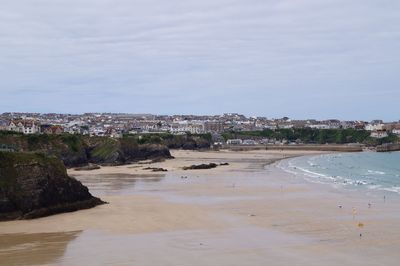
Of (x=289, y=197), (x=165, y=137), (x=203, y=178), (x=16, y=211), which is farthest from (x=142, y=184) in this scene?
(x=165, y=137)

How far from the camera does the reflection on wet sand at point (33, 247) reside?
1727 centimetres

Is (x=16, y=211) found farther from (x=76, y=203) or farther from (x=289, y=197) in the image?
(x=289, y=197)

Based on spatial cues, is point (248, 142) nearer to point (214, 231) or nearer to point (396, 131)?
point (396, 131)

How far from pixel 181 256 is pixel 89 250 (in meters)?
3.11

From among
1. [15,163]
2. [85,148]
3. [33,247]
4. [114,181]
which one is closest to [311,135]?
[85,148]

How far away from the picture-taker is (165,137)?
3979 inches

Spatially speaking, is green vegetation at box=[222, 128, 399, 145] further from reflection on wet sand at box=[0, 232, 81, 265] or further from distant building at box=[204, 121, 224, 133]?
reflection on wet sand at box=[0, 232, 81, 265]

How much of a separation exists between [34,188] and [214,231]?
27.6 feet

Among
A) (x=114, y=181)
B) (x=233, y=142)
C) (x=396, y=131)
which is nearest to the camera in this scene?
(x=114, y=181)

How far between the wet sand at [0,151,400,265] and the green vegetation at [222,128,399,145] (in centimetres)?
10279

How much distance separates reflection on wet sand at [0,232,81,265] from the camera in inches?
680

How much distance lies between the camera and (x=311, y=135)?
145500mm

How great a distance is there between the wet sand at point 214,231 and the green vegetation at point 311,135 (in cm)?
10279

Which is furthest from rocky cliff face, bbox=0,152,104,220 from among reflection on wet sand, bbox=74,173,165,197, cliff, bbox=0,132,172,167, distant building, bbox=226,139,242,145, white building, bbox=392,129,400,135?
white building, bbox=392,129,400,135
